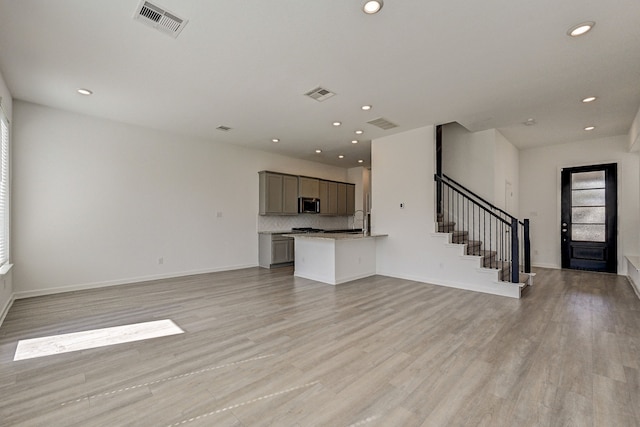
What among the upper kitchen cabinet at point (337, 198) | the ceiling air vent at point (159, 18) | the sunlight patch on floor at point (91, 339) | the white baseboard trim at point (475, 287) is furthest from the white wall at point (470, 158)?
the sunlight patch on floor at point (91, 339)

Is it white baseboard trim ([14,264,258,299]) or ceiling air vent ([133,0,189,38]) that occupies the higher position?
ceiling air vent ([133,0,189,38])

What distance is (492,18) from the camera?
2.57 m

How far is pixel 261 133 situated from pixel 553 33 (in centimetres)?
476

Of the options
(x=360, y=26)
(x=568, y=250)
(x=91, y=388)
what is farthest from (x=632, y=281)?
(x=91, y=388)

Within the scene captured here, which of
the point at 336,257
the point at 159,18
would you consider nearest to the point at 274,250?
the point at 336,257

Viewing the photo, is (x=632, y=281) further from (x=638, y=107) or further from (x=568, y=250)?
(x=638, y=107)

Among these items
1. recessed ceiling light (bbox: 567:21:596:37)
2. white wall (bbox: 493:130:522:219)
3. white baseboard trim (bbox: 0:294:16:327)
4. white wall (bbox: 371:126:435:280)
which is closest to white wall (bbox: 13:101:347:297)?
white baseboard trim (bbox: 0:294:16:327)

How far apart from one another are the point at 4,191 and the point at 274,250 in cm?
466

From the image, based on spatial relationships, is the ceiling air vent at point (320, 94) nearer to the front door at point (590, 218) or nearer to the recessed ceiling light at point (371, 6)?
the recessed ceiling light at point (371, 6)

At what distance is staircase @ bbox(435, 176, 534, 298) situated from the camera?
190 inches

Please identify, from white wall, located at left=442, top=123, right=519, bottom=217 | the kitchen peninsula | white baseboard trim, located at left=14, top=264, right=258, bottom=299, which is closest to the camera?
white baseboard trim, located at left=14, top=264, right=258, bottom=299

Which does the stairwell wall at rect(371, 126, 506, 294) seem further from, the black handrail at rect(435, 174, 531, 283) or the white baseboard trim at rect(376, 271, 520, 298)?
the black handrail at rect(435, 174, 531, 283)

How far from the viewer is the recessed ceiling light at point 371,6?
239 cm

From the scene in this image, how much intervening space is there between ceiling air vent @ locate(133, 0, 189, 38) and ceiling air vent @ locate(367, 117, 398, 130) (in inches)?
134
